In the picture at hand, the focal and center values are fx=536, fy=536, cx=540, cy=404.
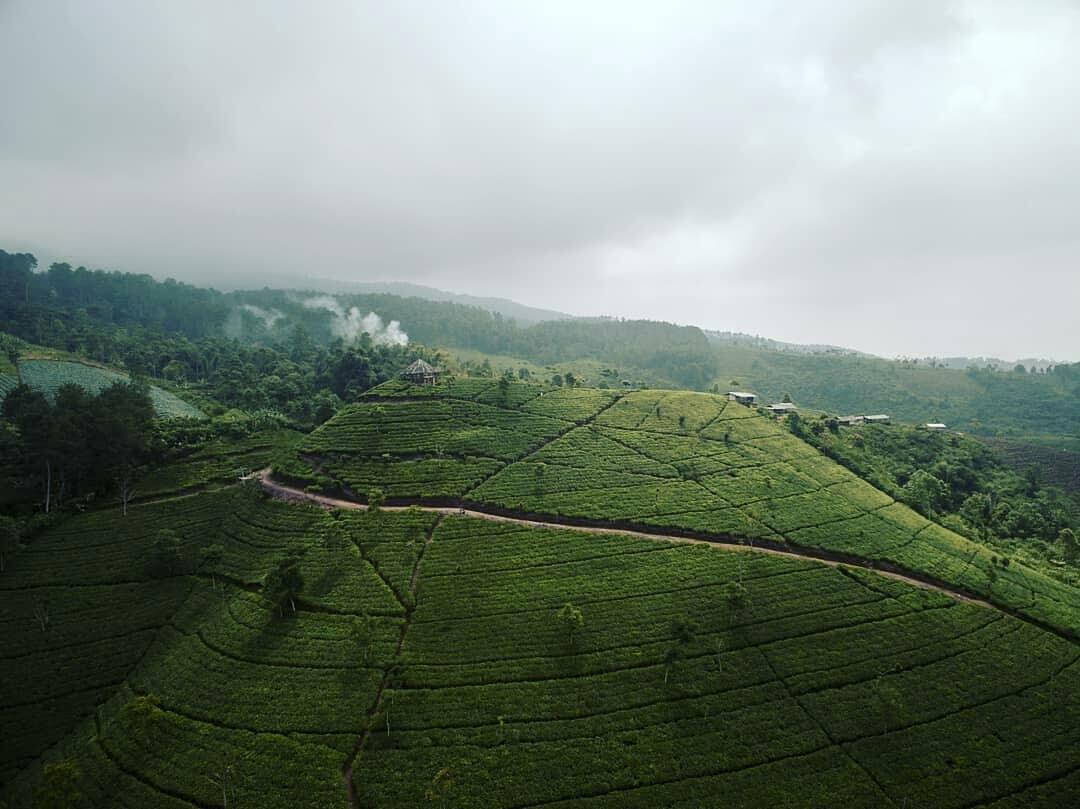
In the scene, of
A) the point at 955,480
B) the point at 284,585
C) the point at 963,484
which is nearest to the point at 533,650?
the point at 284,585

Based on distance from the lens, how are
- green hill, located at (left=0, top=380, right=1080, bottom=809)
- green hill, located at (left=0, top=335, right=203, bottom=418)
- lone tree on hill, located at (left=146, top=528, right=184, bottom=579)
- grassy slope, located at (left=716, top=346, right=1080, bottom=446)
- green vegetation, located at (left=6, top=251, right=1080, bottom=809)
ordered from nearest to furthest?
1. green hill, located at (left=0, top=380, right=1080, bottom=809)
2. green vegetation, located at (left=6, top=251, right=1080, bottom=809)
3. lone tree on hill, located at (left=146, top=528, right=184, bottom=579)
4. green hill, located at (left=0, top=335, right=203, bottom=418)
5. grassy slope, located at (left=716, top=346, right=1080, bottom=446)

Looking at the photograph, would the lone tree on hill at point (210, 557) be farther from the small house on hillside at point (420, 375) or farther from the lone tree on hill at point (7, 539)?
the small house on hillside at point (420, 375)

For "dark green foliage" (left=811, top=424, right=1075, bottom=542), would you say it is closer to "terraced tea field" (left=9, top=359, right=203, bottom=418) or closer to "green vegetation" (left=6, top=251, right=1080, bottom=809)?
"green vegetation" (left=6, top=251, right=1080, bottom=809)

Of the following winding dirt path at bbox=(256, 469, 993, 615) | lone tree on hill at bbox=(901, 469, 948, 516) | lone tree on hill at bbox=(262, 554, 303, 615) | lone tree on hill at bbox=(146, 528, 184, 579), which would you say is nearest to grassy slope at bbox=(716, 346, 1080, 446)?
lone tree on hill at bbox=(901, 469, 948, 516)

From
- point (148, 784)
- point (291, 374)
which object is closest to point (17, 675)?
point (148, 784)

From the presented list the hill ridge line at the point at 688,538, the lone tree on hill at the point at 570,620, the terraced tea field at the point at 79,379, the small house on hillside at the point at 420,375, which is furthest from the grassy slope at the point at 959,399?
the terraced tea field at the point at 79,379

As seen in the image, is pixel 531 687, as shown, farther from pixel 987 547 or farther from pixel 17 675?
pixel 987 547
